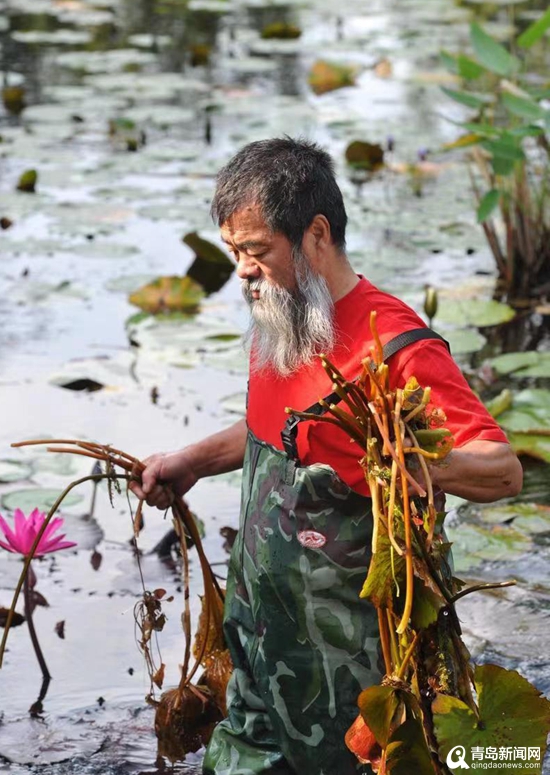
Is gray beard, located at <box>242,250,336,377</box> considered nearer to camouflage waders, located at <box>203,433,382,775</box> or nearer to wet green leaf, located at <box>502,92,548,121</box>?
camouflage waders, located at <box>203,433,382,775</box>

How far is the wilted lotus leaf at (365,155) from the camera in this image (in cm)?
805

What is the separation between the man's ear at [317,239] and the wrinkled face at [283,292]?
2 cm

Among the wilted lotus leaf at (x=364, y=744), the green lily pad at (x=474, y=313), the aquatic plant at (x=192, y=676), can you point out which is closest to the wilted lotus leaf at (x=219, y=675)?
the aquatic plant at (x=192, y=676)

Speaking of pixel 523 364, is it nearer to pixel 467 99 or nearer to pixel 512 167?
pixel 512 167

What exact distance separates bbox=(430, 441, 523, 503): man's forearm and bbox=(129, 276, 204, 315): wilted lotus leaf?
3861mm

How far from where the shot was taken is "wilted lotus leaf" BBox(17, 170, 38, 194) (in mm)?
7484

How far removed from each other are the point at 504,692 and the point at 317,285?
0.80 m

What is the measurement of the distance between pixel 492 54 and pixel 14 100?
455 cm

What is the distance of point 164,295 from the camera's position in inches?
234

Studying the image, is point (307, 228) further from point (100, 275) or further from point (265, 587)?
point (100, 275)

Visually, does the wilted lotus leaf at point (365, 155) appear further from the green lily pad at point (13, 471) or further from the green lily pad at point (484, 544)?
the green lily pad at point (484, 544)

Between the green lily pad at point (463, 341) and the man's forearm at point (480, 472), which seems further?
the green lily pad at point (463, 341)

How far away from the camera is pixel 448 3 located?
559 inches

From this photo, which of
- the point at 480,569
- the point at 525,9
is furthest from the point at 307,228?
the point at 525,9
